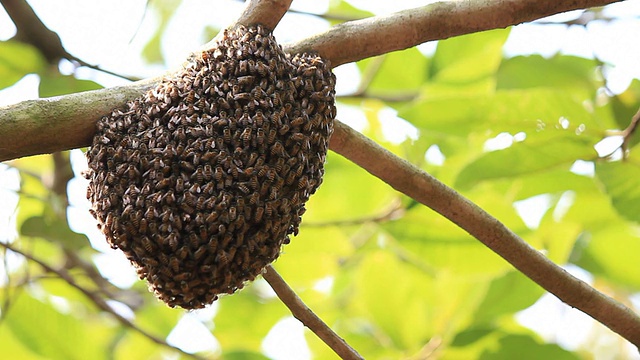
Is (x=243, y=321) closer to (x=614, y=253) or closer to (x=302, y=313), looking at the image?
(x=614, y=253)

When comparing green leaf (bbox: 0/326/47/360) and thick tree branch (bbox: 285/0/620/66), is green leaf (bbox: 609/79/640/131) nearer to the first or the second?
thick tree branch (bbox: 285/0/620/66)

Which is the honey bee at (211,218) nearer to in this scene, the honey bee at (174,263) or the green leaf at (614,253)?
the honey bee at (174,263)

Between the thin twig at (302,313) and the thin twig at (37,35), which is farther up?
the thin twig at (37,35)

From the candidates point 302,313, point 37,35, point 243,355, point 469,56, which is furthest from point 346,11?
point 302,313

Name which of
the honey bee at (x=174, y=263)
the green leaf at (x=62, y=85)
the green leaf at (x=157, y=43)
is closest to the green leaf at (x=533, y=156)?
the honey bee at (x=174, y=263)

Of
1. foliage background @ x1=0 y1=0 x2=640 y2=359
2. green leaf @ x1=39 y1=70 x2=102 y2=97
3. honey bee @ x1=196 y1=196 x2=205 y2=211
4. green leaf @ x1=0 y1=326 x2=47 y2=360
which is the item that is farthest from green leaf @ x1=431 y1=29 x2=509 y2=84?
green leaf @ x1=0 y1=326 x2=47 y2=360
